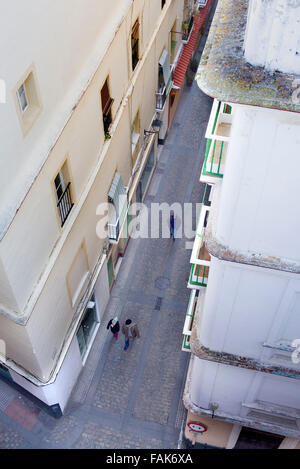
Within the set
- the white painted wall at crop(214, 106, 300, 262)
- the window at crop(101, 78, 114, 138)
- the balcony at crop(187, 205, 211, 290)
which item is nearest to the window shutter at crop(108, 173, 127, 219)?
the window at crop(101, 78, 114, 138)

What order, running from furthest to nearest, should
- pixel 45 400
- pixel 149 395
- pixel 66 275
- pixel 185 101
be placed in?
pixel 185 101, pixel 149 395, pixel 45 400, pixel 66 275

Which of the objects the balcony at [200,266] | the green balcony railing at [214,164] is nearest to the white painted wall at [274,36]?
the green balcony railing at [214,164]

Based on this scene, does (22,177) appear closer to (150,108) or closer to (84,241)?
(84,241)

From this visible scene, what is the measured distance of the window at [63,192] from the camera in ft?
43.4

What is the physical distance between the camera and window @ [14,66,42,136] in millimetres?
10273

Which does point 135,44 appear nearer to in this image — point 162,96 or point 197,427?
point 162,96

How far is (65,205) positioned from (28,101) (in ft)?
12.3

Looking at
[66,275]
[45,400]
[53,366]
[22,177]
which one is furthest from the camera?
[45,400]

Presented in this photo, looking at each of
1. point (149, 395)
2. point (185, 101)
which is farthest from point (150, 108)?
point (149, 395)

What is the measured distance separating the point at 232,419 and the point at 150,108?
14.3 m

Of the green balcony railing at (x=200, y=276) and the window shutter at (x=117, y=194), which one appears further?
the window shutter at (x=117, y=194)

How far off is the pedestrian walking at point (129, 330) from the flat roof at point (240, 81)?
13661 millimetres

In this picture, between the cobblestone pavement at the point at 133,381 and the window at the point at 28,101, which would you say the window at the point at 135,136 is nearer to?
the cobblestone pavement at the point at 133,381
